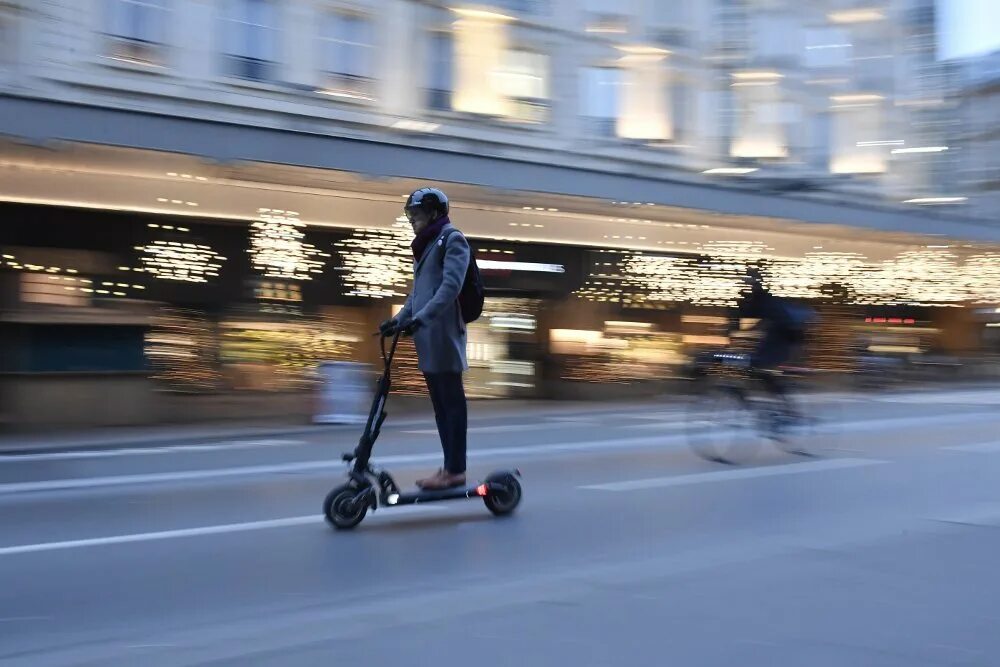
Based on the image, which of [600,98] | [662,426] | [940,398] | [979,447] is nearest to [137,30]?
[600,98]

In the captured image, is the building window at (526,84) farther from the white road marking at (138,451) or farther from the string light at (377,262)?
the white road marking at (138,451)

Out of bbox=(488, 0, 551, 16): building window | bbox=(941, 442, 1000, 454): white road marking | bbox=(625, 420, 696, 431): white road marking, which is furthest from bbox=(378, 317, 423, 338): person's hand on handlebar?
bbox=(488, 0, 551, 16): building window

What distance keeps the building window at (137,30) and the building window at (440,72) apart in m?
4.94

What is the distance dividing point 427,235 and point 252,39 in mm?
11977

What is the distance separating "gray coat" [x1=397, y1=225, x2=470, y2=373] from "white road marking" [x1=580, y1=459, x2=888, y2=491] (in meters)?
2.08

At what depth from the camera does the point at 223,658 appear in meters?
3.63

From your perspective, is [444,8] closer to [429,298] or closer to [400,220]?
[400,220]

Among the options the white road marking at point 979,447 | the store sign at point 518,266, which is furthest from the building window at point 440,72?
the white road marking at point 979,447

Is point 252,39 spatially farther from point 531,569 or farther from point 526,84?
point 531,569

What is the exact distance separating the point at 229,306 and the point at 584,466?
956 centimetres

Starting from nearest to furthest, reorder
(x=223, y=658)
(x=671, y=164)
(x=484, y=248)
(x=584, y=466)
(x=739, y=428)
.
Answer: (x=223, y=658)
(x=584, y=466)
(x=739, y=428)
(x=484, y=248)
(x=671, y=164)

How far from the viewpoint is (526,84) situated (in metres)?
20.0

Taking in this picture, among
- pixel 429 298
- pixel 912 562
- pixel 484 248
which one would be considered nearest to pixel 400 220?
pixel 484 248

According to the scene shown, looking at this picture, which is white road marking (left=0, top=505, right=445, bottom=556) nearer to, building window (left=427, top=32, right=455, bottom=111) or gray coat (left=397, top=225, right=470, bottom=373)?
Answer: gray coat (left=397, top=225, right=470, bottom=373)
